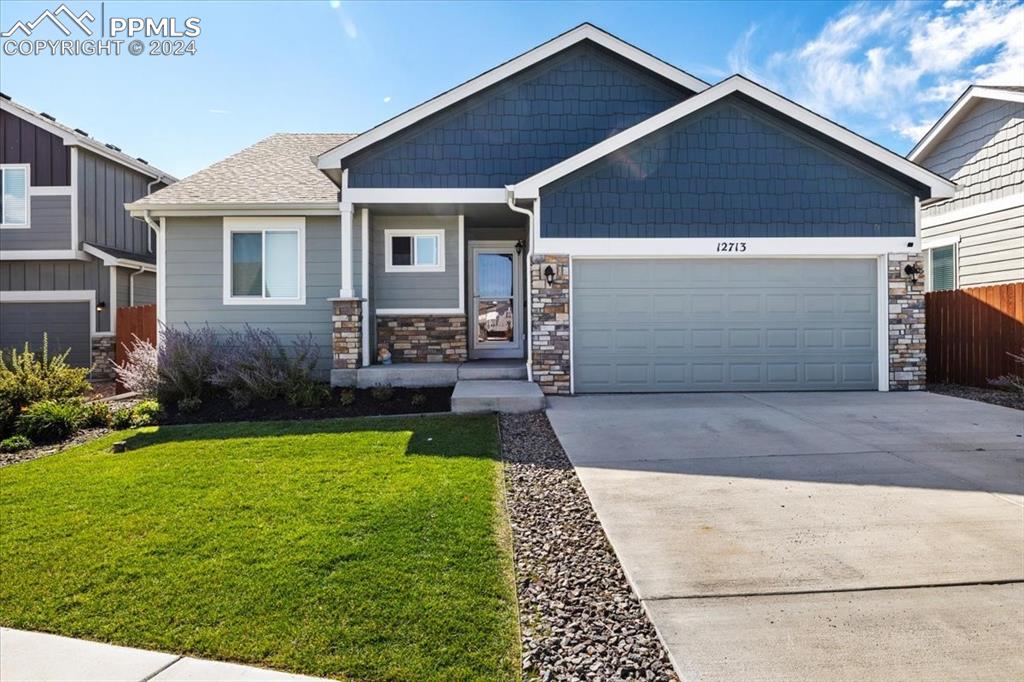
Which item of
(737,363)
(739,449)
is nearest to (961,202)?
(737,363)

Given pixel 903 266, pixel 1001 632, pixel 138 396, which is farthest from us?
pixel 138 396

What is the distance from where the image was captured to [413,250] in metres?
11.3

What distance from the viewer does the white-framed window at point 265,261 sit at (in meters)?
10.8

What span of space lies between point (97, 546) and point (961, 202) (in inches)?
643

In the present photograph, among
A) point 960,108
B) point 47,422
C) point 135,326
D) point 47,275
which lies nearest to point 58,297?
point 47,275

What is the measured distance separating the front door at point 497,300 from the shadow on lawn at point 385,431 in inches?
186

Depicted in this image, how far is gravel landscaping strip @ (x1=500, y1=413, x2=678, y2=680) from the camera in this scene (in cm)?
252

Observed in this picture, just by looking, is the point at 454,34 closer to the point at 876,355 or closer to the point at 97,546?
the point at 876,355

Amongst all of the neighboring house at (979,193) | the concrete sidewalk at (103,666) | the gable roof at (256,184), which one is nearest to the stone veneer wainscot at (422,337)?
the gable roof at (256,184)

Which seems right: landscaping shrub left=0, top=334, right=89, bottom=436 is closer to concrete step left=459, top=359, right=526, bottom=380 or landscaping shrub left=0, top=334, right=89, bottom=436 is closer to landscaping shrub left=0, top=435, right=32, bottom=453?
landscaping shrub left=0, top=435, right=32, bottom=453

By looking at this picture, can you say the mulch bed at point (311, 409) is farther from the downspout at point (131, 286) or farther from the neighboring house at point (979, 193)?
the neighboring house at point (979, 193)

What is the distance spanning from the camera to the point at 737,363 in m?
9.49

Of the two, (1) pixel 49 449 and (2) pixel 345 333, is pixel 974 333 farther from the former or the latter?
(1) pixel 49 449

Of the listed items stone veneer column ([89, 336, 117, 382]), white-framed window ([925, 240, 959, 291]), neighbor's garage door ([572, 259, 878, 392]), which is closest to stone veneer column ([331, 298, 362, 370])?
neighbor's garage door ([572, 259, 878, 392])
